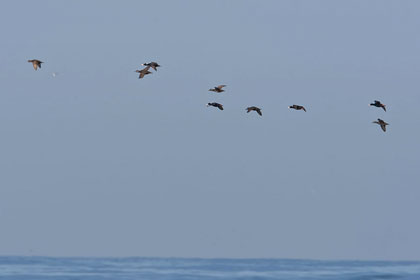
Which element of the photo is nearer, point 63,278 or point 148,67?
point 148,67

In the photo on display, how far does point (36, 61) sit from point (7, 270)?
54.9 metres

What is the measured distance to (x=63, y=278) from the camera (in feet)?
317

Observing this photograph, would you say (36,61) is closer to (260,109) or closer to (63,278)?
(260,109)

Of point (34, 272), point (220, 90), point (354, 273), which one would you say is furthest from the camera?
point (354, 273)

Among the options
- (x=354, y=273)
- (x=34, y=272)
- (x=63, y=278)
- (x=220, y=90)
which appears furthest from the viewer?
(x=354, y=273)

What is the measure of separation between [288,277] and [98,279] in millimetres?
18379

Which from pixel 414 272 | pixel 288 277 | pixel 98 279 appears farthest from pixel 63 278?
pixel 414 272

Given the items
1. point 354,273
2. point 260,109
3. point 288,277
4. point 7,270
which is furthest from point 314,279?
point 260,109

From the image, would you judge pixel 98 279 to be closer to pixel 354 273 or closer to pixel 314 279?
pixel 314 279

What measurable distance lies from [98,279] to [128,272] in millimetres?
12842

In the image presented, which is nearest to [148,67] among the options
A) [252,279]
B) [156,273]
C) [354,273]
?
[252,279]

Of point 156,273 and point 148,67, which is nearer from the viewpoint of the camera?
point 148,67

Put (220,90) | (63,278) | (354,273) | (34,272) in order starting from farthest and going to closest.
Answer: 1. (354,273)
2. (34,272)
3. (63,278)
4. (220,90)

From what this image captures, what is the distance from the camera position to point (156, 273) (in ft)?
348
